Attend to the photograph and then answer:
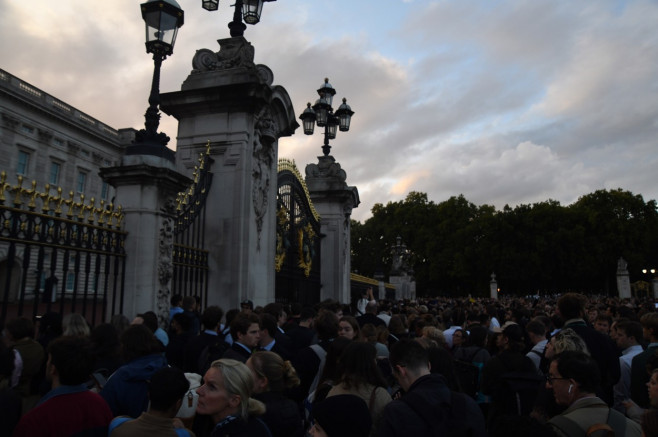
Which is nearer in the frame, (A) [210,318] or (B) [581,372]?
(B) [581,372]

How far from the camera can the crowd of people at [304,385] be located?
2721 mm

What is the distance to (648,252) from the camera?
56406 millimetres

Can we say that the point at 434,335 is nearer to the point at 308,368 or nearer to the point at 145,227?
the point at 308,368

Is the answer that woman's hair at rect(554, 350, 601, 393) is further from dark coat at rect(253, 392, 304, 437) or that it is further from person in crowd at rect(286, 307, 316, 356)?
person in crowd at rect(286, 307, 316, 356)

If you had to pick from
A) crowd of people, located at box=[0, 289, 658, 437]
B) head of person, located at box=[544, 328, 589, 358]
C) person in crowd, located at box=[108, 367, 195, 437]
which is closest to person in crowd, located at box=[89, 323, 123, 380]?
crowd of people, located at box=[0, 289, 658, 437]

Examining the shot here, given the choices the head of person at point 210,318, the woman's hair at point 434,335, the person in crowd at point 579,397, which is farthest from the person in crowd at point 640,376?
the head of person at point 210,318

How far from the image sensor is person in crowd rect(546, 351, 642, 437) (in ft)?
9.41

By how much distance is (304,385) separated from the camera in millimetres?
4910

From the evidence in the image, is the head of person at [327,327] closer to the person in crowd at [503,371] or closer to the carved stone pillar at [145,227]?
the person in crowd at [503,371]

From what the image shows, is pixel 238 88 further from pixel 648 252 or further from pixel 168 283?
pixel 648 252

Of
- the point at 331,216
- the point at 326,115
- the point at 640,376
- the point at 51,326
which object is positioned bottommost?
the point at 640,376

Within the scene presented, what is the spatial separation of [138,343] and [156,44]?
487cm

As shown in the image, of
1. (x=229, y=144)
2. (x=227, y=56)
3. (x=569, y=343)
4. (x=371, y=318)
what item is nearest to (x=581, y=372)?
(x=569, y=343)

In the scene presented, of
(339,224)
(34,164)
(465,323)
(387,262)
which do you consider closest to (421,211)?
(387,262)
